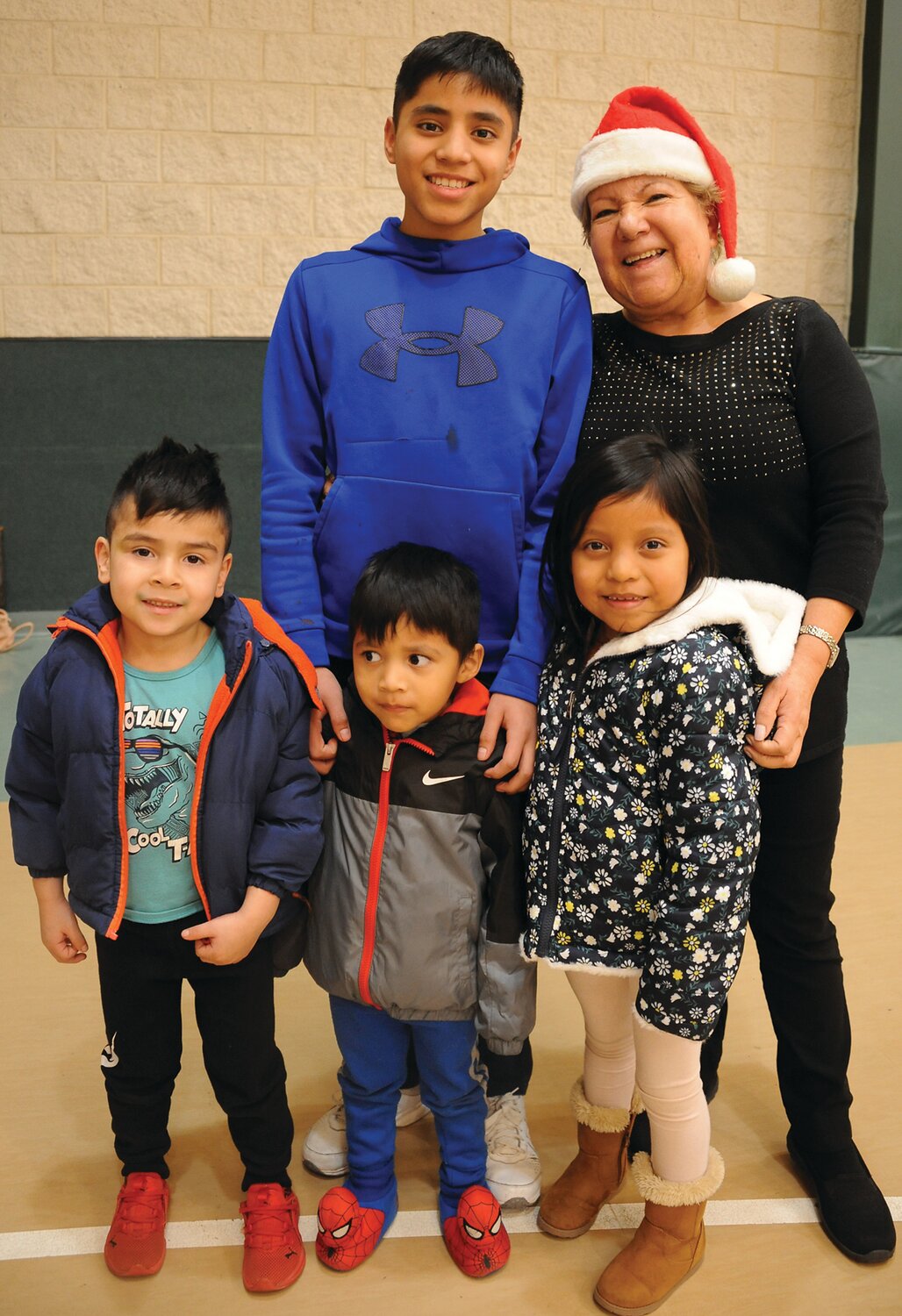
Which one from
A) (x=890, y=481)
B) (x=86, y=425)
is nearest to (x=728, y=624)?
(x=86, y=425)

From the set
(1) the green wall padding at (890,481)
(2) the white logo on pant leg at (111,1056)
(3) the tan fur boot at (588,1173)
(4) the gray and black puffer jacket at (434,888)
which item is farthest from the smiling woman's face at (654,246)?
(1) the green wall padding at (890,481)

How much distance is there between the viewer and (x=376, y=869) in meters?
1.50

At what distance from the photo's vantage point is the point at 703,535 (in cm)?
143

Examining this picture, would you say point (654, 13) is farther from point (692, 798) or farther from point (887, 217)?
point (692, 798)

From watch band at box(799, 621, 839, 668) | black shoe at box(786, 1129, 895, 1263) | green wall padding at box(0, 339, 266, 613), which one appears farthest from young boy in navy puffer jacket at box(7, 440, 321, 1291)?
green wall padding at box(0, 339, 266, 613)

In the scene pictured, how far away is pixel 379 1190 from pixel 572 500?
1062mm

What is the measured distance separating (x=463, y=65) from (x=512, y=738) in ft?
3.05

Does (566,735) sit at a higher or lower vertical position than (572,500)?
lower

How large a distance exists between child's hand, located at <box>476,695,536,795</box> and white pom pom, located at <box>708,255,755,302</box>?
Result: 2.11 ft

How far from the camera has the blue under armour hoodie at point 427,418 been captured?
155 centimetres

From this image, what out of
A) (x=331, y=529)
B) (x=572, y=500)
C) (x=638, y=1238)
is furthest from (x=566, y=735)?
(x=638, y=1238)

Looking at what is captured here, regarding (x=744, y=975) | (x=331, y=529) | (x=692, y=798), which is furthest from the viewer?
(x=744, y=975)

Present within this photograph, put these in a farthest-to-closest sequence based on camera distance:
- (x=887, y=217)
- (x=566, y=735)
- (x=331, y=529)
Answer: (x=887, y=217)
(x=331, y=529)
(x=566, y=735)

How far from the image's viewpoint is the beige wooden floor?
1504mm
